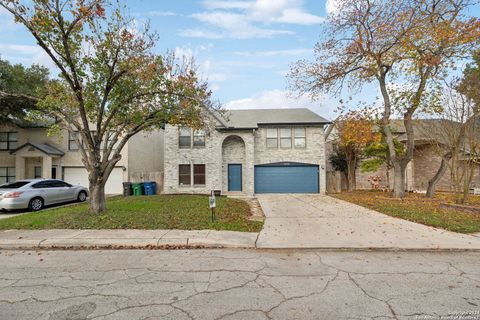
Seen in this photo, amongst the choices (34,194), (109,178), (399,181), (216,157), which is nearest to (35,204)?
(34,194)

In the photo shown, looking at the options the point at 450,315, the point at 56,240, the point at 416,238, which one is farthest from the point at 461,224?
the point at 56,240

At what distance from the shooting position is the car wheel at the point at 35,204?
1197 cm

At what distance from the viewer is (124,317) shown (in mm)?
3111

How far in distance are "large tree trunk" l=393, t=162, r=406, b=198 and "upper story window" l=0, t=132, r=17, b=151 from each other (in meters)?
26.5

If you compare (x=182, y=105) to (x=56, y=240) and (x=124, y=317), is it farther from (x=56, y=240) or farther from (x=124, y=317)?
(x=124, y=317)

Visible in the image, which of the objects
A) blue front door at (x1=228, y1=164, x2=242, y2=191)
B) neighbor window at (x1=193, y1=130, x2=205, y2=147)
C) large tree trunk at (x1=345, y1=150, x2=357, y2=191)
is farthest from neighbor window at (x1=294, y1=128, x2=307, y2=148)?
neighbor window at (x1=193, y1=130, x2=205, y2=147)

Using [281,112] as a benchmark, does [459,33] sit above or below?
above

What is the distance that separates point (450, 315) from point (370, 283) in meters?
1.05

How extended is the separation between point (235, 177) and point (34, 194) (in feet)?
37.2

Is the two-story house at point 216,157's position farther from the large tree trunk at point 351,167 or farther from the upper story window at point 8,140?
the large tree trunk at point 351,167

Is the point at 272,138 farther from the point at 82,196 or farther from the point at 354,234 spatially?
the point at 82,196

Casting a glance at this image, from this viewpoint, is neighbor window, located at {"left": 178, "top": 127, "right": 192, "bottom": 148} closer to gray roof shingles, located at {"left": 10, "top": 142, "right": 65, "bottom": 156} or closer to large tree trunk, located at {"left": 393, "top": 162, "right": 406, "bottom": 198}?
gray roof shingles, located at {"left": 10, "top": 142, "right": 65, "bottom": 156}

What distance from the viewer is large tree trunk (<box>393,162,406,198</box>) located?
1519 cm

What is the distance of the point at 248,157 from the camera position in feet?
58.3
